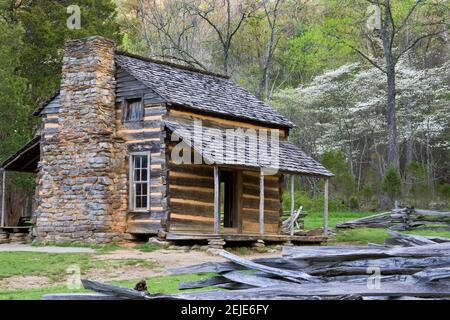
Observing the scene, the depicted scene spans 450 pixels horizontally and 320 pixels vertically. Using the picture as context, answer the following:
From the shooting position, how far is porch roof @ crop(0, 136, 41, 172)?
2284 centimetres

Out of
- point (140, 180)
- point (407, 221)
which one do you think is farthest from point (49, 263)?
point (407, 221)

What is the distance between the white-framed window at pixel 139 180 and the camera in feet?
67.4

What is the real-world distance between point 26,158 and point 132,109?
4854 millimetres

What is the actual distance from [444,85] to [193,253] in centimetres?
2744

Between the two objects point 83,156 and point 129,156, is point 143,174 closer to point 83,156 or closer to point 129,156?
point 129,156

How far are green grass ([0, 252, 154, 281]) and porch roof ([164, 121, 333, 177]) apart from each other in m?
4.07

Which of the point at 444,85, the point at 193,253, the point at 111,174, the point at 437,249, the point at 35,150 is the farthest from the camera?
the point at 444,85

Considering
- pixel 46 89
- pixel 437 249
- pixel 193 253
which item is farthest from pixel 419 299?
pixel 46 89

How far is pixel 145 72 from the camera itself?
2161 cm

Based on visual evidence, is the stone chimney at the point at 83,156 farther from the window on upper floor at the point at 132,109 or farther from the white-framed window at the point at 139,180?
the white-framed window at the point at 139,180

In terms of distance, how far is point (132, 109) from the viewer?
2102 centimetres

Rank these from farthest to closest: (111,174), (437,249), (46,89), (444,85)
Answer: (444,85) < (46,89) < (111,174) < (437,249)

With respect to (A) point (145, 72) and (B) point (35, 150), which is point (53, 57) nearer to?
(B) point (35, 150)

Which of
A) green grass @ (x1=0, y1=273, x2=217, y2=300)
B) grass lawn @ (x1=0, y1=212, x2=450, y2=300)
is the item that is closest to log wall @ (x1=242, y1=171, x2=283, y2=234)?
grass lawn @ (x1=0, y1=212, x2=450, y2=300)
